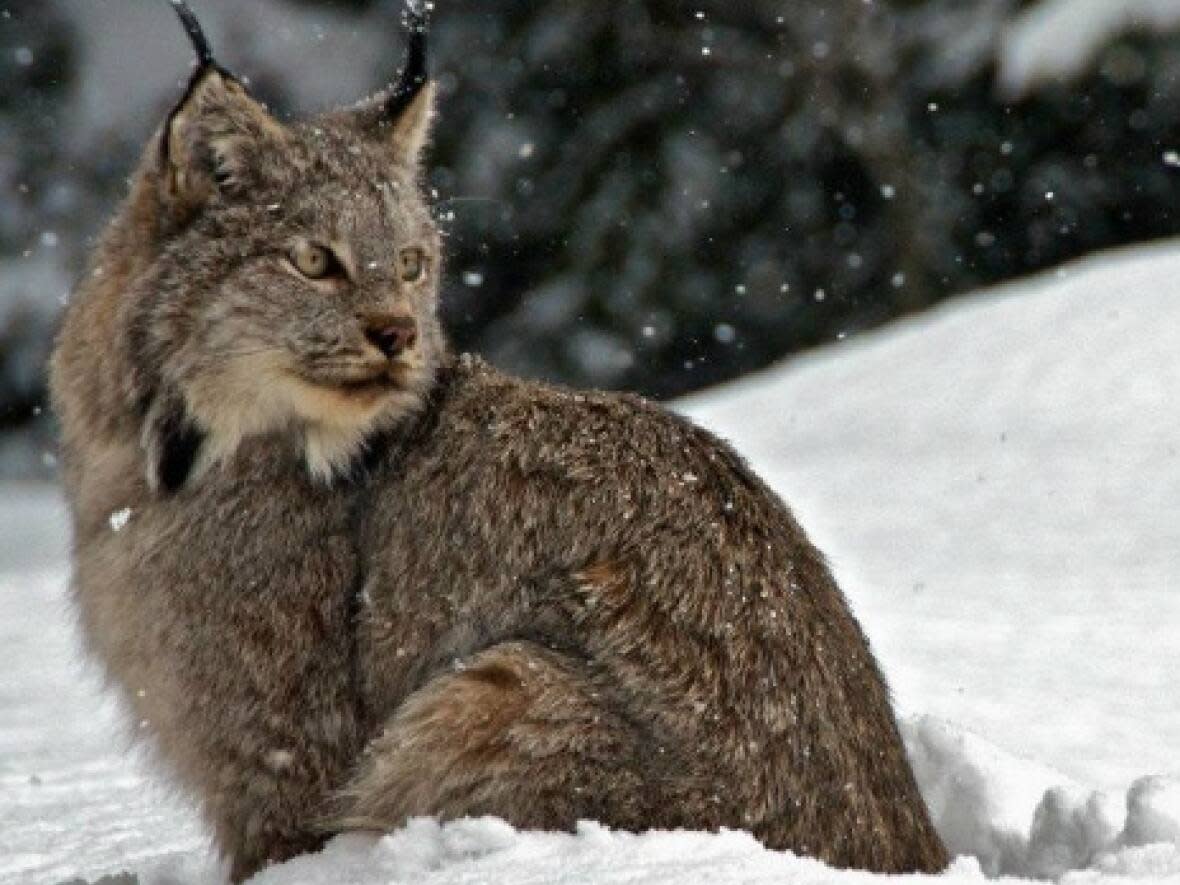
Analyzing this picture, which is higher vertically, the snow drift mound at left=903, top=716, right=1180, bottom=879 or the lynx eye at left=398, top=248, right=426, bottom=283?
the lynx eye at left=398, top=248, right=426, bottom=283

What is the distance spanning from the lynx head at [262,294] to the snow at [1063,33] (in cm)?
921

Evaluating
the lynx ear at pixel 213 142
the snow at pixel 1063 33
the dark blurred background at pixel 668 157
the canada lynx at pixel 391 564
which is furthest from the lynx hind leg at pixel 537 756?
the snow at pixel 1063 33

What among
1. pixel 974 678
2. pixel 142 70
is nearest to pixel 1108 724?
pixel 974 678

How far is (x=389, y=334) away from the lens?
4.05 meters

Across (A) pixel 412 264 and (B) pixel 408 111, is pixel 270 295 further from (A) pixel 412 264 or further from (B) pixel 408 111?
(B) pixel 408 111

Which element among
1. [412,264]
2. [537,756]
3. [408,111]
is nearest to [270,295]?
[412,264]

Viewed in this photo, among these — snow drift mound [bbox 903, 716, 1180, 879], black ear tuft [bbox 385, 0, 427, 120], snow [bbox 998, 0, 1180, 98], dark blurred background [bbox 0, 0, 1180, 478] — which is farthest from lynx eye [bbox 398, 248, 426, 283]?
snow [bbox 998, 0, 1180, 98]

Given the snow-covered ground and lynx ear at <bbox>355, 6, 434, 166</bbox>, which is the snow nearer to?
the snow-covered ground

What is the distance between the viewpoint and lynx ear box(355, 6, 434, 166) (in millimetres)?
4527

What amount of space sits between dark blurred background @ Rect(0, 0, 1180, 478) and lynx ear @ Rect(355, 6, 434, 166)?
27.6 ft

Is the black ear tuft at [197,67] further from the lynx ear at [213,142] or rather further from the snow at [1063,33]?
the snow at [1063,33]

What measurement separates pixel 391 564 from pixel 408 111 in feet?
3.28

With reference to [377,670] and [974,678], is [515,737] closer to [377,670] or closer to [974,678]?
[377,670]

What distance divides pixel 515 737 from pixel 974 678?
8.12ft
